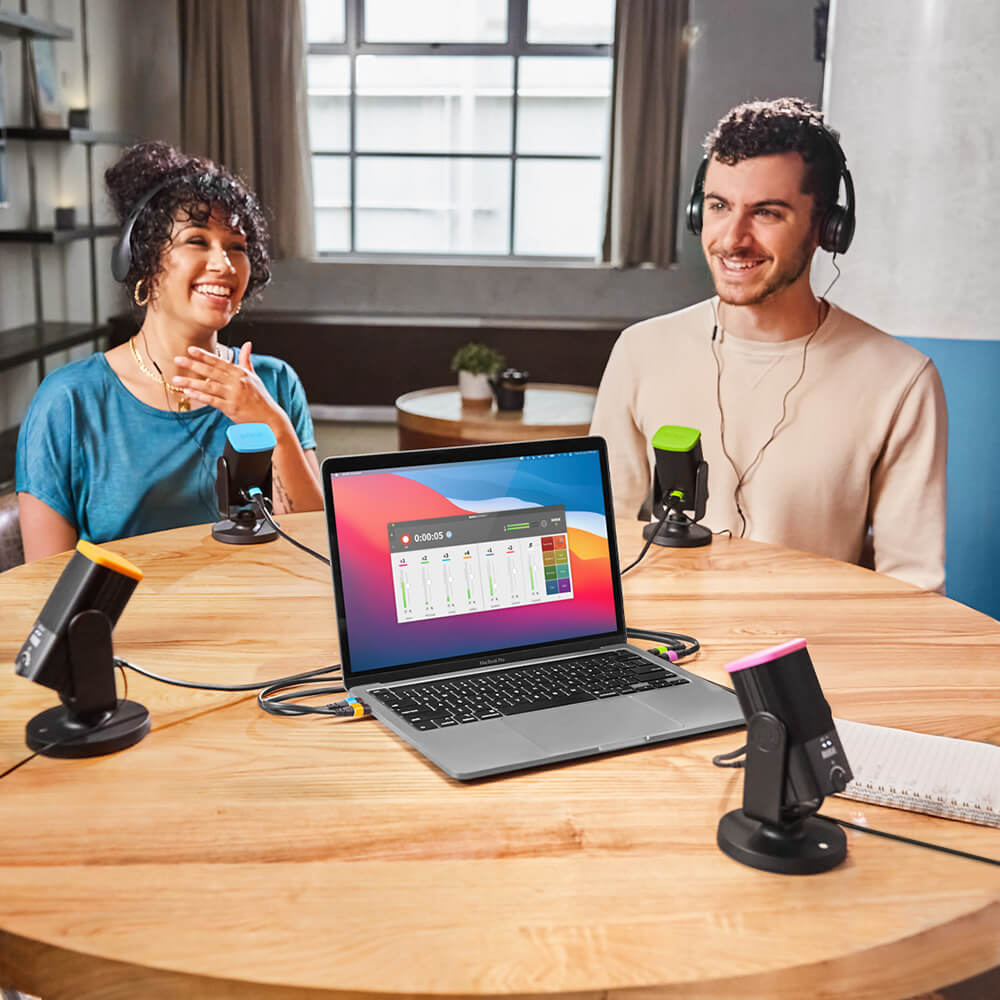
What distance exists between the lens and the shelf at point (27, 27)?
4582 millimetres

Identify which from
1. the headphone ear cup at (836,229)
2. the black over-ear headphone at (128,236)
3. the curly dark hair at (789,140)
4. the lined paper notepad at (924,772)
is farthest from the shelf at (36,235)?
the lined paper notepad at (924,772)

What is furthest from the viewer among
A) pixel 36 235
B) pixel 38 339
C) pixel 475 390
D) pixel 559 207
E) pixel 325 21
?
pixel 559 207

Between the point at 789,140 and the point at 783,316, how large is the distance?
31 cm

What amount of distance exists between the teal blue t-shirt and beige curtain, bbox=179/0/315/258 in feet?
16.0

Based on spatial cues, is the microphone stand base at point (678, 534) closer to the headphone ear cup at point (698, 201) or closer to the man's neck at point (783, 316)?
the man's neck at point (783, 316)

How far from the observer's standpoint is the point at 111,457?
186cm

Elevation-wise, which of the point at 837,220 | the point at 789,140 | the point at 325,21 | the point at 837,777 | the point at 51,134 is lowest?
the point at 837,777

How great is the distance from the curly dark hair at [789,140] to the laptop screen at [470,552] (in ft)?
3.05

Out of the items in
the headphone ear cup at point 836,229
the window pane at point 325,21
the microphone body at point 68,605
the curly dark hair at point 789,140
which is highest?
the window pane at point 325,21

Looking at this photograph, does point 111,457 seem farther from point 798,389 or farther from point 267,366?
point 798,389

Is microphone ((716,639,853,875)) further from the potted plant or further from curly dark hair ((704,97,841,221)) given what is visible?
the potted plant

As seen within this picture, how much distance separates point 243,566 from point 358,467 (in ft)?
1.55

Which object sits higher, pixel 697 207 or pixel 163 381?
pixel 697 207

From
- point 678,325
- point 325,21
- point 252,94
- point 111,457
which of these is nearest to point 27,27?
point 252,94
